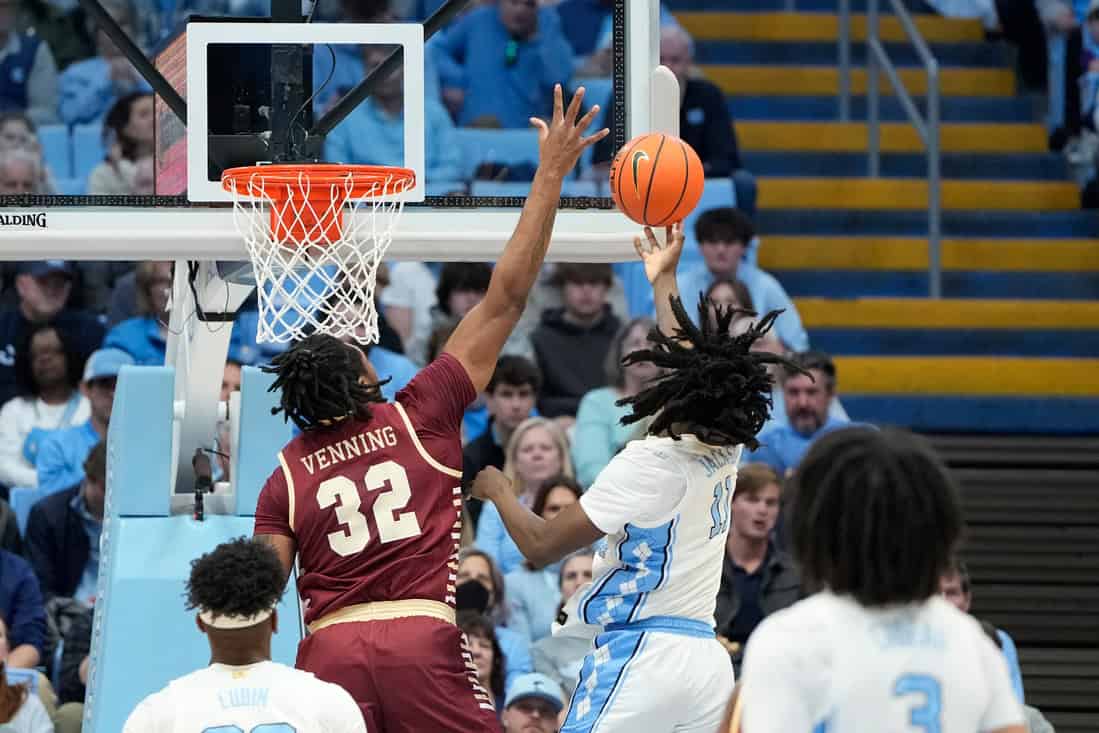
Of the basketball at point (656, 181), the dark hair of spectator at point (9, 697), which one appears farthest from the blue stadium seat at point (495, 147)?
the basketball at point (656, 181)

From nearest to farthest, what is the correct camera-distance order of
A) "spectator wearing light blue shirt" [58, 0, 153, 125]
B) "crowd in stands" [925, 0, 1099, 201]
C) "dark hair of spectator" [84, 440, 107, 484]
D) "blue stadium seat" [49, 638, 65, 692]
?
"blue stadium seat" [49, 638, 65, 692], "dark hair of spectator" [84, 440, 107, 484], "spectator wearing light blue shirt" [58, 0, 153, 125], "crowd in stands" [925, 0, 1099, 201]

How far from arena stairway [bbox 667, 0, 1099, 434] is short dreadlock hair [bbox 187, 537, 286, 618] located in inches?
279

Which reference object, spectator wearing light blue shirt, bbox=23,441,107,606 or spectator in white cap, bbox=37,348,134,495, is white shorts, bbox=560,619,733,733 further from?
spectator in white cap, bbox=37,348,134,495

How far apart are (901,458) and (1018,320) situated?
9.08 meters

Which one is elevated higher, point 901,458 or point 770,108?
point 770,108

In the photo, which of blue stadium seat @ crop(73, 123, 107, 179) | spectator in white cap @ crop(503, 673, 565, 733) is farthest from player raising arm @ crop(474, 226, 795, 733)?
blue stadium seat @ crop(73, 123, 107, 179)

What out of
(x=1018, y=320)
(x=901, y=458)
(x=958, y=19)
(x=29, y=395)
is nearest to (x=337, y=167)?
(x=901, y=458)

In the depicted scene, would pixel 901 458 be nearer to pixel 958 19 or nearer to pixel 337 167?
pixel 337 167

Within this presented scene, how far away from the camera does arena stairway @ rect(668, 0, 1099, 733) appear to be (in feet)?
33.3

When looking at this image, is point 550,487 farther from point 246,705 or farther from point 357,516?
point 246,705

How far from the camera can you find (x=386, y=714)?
5422 millimetres

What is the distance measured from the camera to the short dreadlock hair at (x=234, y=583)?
15.3 ft

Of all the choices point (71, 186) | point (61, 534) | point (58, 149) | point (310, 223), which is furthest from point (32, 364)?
point (310, 223)

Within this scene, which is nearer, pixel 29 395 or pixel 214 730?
pixel 214 730
